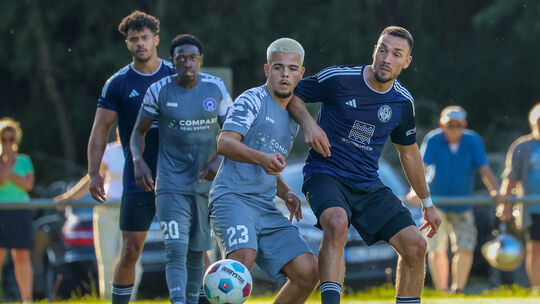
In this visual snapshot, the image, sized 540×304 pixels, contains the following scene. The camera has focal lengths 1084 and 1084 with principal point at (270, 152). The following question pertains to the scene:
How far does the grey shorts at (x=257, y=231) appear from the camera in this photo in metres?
7.05

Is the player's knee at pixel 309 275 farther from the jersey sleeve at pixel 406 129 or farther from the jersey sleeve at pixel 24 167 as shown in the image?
the jersey sleeve at pixel 24 167

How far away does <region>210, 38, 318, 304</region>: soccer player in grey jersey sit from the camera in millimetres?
7055

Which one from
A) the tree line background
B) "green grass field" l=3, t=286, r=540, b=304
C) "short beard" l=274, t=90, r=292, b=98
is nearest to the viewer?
"short beard" l=274, t=90, r=292, b=98

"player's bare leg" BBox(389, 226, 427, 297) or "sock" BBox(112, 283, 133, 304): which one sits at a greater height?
"player's bare leg" BBox(389, 226, 427, 297)

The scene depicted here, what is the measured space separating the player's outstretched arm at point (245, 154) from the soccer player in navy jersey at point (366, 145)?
53cm

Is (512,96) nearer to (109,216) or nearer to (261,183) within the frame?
(109,216)

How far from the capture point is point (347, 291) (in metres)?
11.6

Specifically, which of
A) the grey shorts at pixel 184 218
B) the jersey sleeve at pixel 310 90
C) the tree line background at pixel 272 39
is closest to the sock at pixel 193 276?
the grey shorts at pixel 184 218

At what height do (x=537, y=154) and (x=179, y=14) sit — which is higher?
(x=179, y=14)

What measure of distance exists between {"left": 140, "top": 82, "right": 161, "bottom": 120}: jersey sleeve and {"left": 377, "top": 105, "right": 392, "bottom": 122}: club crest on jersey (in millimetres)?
1765

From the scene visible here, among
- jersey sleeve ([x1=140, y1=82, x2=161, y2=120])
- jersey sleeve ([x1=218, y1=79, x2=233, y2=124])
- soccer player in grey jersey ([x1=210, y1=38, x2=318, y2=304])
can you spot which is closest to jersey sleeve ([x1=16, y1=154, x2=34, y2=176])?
jersey sleeve ([x1=140, y1=82, x2=161, y2=120])

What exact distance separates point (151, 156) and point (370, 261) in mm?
4190

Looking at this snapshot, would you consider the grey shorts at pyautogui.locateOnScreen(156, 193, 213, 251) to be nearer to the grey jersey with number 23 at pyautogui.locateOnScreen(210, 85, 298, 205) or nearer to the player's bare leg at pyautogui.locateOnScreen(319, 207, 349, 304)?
the grey jersey with number 23 at pyautogui.locateOnScreen(210, 85, 298, 205)

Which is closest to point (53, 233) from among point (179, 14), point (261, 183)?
point (261, 183)
